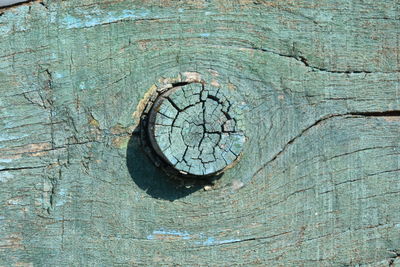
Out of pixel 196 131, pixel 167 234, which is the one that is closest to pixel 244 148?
pixel 196 131

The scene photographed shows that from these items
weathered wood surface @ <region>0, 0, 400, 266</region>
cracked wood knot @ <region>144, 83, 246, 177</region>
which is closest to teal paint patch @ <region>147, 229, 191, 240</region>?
weathered wood surface @ <region>0, 0, 400, 266</region>

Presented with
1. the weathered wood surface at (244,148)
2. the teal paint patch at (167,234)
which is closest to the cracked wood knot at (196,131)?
the weathered wood surface at (244,148)

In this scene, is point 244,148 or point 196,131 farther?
point 244,148

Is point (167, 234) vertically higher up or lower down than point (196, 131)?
lower down

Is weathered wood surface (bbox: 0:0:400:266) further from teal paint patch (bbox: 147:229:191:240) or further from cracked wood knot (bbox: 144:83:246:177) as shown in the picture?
cracked wood knot (bbox: 144:83:246:177)

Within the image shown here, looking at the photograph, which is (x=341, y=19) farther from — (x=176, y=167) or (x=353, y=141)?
(x=176, y=167)

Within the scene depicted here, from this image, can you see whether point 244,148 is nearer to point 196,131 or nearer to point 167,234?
point 196,131
